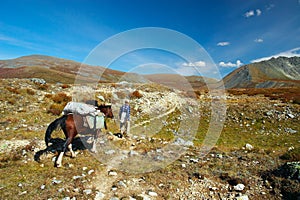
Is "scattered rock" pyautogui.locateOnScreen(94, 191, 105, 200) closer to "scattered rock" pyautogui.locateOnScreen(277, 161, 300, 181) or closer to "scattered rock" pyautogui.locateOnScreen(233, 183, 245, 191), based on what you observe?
"scattered rock" pyautogui.locateOnScreen(233, 183, 245, 191)

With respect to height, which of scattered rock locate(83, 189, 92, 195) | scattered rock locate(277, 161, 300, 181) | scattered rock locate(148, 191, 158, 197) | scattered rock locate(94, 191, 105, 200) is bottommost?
scattered rock locate(148, 191, 158, 197)

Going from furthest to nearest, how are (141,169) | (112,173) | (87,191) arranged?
1. (141,169)
2. (112,173)
3. (87,191)

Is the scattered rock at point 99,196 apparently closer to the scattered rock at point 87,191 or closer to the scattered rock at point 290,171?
the scattered rock at point 87,191

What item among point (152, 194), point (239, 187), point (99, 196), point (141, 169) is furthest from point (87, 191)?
point (239, 187)

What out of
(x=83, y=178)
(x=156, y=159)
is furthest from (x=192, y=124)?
(x=83, y=178)

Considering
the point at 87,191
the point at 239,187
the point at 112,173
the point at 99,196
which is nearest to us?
the point at 99,196

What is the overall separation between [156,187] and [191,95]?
2343cm

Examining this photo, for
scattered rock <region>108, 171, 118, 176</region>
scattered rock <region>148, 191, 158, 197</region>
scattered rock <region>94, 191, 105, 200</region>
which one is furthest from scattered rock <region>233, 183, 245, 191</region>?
scattered rock <region>94, 191, 105, 200</region>

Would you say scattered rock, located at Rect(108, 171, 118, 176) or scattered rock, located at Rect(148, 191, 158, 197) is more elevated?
scattered rock, located at Rect(108, 171, 118, 176)

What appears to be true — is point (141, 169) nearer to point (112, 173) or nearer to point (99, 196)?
point (112, 173)

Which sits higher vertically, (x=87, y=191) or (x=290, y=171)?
(x=290, y=171)

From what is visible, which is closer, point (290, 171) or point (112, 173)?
point (290, 171)

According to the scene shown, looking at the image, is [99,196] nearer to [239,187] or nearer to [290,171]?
[239,187]

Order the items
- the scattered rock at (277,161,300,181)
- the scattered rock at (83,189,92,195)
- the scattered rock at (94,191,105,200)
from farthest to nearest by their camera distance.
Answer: the scattered rock at (277,161,300,181) < the scattered rock at (83,189,92,195) < the scattered rock at (94,191,105,200)
